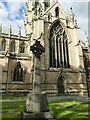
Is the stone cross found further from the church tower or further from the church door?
the church door

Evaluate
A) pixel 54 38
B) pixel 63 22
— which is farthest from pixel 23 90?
pixel 63 22

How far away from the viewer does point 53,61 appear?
28.8m

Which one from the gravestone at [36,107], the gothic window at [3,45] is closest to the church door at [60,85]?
the gothic window at [3,45]

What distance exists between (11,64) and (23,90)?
17.3 ft

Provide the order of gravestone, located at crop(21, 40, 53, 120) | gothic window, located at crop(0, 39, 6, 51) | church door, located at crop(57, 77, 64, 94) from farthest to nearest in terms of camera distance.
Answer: gothic window, located at crop(0, 39, 6, 51) → church door, located at crop(57, 77, 64, 94) → gravestone, located at crop(21, 40, 53, 120)

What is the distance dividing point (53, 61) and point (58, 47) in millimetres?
3554

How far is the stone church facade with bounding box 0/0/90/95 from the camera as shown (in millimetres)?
26047

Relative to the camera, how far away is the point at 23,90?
25969mm

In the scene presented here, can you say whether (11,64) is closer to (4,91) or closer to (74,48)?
(4,91)

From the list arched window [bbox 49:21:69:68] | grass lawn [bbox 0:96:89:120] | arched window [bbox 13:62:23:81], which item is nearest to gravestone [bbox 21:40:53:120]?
grass lawn [bbox 0:96:89:120]

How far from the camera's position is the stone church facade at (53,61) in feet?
85.5

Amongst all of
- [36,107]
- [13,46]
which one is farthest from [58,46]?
[36,107]

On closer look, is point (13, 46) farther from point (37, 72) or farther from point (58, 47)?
point (37, 72)

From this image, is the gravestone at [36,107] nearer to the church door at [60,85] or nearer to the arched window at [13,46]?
the church door at [60,85]
